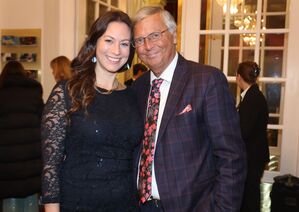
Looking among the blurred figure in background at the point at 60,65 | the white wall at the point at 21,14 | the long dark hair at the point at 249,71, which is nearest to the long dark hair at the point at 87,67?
the blurred figure in background at the point at 60,65

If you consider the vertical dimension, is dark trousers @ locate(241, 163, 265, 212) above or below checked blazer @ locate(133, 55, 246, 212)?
below

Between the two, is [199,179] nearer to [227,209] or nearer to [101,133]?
[227,209]

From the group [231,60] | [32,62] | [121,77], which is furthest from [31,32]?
[231,60]

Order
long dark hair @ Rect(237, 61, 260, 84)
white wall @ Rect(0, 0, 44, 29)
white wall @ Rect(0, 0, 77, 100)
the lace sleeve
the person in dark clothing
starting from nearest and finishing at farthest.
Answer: the lace sleeve
the person in dark clothing
long dark hair @ Rect(237, 61, 260, 84)
white wall @ Rect(0, 0, 77, 100)
white wall @ Rect(0, 0, 44, 29)

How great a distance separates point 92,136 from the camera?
1485 millimetres

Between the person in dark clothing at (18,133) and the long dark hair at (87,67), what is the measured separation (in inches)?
49.4

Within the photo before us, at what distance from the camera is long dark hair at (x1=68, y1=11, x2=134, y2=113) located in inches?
59.2

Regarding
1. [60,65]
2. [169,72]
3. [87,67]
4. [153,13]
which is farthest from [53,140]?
[60,65]

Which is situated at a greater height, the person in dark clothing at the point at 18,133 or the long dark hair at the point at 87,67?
the long dark hair at the point at 87,67

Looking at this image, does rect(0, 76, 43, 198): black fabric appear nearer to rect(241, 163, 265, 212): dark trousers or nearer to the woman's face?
the woman's face

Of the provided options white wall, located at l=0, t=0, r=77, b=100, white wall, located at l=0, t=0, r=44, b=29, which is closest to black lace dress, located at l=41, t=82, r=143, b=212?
white wall, located at l=0, t=0, r=77, b=100

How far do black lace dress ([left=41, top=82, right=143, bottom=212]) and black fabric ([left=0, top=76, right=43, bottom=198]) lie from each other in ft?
4.42

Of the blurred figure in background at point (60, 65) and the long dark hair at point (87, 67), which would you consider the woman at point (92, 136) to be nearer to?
the long dark hair at point (87, 67)

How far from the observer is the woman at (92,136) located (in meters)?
1.48
